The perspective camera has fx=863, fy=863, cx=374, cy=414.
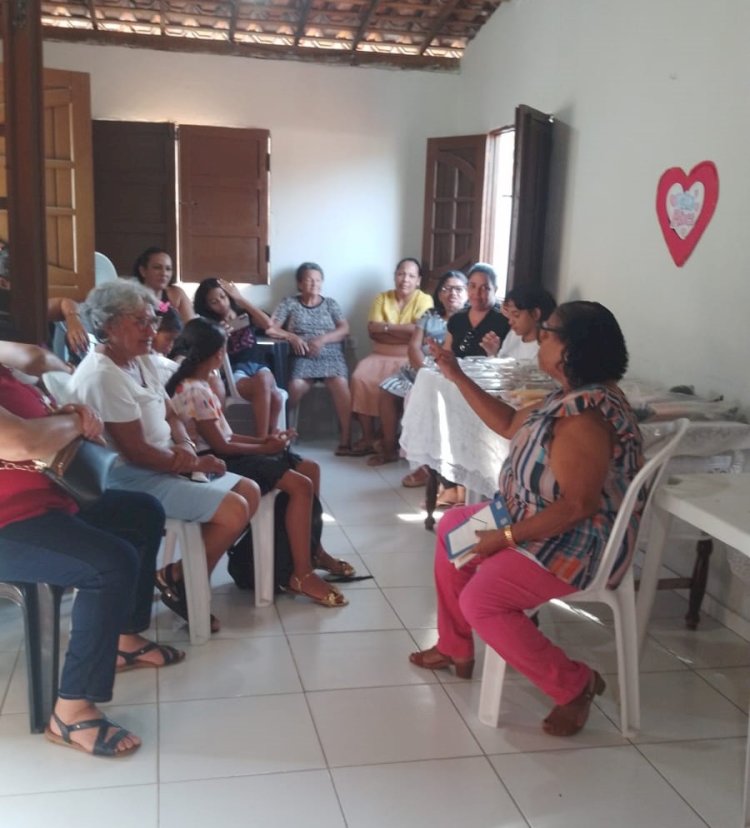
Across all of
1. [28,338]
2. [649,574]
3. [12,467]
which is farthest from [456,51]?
[12,467]

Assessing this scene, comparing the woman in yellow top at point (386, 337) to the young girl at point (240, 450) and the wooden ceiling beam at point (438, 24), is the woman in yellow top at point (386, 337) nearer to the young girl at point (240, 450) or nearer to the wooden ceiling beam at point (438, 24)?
the wooden ceiling beam at point (438, 24)

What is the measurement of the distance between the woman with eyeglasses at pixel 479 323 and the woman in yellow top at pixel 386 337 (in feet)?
Answer: 3.44

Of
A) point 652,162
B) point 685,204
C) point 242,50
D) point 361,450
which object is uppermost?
point 242,50

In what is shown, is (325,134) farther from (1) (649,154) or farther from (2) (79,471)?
(2) (79,471)

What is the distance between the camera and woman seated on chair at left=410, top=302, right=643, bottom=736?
2.03 meters

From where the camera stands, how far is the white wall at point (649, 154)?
117 inches

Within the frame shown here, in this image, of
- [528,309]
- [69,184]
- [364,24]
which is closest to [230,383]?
[69,184]

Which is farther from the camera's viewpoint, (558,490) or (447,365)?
(447,365)

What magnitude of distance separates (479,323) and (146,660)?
2.39 meters

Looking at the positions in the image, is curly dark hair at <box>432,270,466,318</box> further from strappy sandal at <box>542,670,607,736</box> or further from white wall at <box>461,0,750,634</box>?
strappy sandal at <box>542,670,607,736</box>

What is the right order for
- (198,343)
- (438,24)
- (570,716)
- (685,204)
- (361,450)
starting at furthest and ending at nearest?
1. (438,24)
2. (361,450)
3. (685,204)
4. (198,343)
5. (570,716)

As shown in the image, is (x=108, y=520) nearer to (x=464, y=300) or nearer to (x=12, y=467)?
(x=12, y=467)

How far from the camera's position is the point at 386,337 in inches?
213

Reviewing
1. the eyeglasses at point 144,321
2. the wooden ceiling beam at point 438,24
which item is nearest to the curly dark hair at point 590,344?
the eyeglasses at point 144,321
